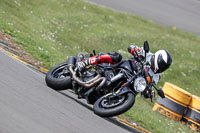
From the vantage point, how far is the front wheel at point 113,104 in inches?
275

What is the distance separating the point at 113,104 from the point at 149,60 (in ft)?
4.05

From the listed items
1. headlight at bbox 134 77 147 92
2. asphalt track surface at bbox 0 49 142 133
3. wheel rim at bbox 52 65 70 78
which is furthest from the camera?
wheel rim at bbox 52 65 70 78

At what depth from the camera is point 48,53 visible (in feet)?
37.2

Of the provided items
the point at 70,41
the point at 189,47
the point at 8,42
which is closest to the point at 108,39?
the point at 70,41

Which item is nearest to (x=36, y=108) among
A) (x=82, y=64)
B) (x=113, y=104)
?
(x=113, y=104)

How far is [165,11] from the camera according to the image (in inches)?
848

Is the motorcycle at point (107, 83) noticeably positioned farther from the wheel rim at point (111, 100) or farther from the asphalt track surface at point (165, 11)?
the asphalt track surface at point (165, 11)

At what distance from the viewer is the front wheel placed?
698 cm

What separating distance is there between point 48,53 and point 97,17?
21.7 feet

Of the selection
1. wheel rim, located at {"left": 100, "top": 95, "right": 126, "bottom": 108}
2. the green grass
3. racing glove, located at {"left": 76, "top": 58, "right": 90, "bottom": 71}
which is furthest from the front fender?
the green grass

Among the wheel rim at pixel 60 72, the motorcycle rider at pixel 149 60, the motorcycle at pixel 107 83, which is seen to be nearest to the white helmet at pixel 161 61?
the motorcycle rider at pixel 149 60

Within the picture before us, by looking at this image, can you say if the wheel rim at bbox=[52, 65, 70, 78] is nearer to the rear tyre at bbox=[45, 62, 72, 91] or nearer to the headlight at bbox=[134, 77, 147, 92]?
the rear tyre at bbox=[45, 62, 72, 91]

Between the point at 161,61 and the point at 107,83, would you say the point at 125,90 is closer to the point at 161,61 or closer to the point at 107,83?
the point at 107,83

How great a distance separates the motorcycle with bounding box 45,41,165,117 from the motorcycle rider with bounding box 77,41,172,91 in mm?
102
